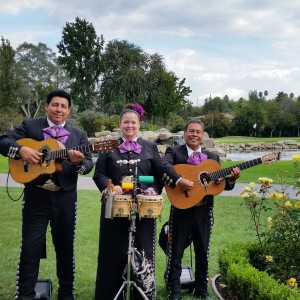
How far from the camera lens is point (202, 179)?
4457 mm

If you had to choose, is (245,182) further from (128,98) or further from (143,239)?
(128,98)

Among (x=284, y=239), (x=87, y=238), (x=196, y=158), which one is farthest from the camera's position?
(x=87, y=238)

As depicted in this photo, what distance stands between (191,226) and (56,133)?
5.68 ft

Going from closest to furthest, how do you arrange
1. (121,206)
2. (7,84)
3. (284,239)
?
(121,206)
(284,239)
(7,84)

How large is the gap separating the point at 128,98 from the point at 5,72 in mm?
13411

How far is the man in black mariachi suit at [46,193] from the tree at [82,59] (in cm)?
4352

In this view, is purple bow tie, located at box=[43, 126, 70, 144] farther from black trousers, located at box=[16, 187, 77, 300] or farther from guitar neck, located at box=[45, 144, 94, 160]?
black trousers, located at box=[16, 187, 77, 300]

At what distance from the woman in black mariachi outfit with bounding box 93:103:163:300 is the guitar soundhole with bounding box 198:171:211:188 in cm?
66

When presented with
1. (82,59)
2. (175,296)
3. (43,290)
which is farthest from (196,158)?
(82,59)

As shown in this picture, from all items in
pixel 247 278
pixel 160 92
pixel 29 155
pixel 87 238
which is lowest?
pixel 87 238

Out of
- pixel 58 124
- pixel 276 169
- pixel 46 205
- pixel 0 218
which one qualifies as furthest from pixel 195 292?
pixel 276 169

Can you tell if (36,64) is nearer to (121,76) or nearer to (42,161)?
(121,76)

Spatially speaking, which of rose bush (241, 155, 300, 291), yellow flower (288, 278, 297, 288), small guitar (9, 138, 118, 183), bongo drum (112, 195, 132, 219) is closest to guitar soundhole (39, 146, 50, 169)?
small guitar (9, 138, 118, 183)

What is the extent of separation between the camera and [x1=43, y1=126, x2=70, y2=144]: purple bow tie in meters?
4.06
